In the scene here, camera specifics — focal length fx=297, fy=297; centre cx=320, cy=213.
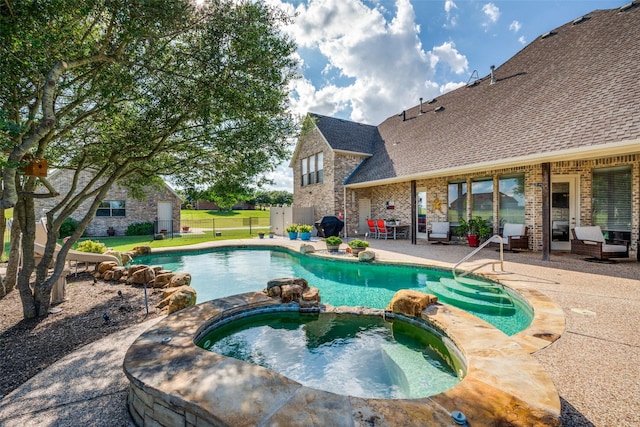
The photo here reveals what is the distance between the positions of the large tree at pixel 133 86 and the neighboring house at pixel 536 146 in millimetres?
1916

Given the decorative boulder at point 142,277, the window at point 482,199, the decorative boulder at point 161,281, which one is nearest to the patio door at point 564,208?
the window at point 482,199

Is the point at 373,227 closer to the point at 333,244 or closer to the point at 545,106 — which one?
the point at 333,244

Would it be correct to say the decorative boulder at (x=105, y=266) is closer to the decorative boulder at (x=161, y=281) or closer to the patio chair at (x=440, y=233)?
the decorative boulder at (x=161, y=281)

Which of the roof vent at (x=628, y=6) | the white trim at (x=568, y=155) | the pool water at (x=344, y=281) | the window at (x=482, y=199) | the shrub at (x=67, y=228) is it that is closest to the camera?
the pool water at (x=344, y=281)

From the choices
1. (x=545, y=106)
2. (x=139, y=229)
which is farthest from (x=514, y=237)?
(x=139, y=229)

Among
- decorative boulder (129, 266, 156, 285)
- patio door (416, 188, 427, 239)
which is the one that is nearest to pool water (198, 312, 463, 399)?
decorative boulder (129, 266, 156, 285)

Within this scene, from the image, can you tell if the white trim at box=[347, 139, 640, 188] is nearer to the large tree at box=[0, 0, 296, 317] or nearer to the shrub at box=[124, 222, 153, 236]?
the large tree at box=[0, 0, 296, 317]

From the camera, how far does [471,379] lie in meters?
2.64

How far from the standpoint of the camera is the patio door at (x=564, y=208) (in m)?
9.98

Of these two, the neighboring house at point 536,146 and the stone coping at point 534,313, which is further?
the neighboring house at point 536,146

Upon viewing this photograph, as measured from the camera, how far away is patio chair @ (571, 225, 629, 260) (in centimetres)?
816

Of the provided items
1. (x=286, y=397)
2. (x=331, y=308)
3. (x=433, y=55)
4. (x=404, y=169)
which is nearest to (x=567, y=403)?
(x=286, y=397)

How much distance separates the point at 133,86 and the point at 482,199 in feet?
40.0

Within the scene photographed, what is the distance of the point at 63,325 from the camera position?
4648 mm
